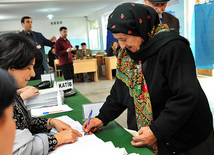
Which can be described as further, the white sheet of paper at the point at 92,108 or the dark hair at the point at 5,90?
the white sheet of paper at the point at 92,108

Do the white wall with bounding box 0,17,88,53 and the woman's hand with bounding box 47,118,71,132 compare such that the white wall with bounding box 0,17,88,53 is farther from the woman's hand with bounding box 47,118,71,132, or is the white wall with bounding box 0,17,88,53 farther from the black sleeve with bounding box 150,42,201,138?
the black sleeve with bounding box 150,42,201,138

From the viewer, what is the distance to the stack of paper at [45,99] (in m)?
1.82

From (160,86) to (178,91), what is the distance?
0.09 meters

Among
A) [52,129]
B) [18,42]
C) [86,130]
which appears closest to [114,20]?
[18,42]

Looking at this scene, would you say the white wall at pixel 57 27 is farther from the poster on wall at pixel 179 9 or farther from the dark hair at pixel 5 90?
the dark hair at pixel 5 90

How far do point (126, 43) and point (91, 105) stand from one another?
0.48m

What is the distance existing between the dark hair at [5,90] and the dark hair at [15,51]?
0.71 metres

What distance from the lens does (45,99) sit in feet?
6.08

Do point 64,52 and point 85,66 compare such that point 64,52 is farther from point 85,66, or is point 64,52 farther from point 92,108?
point 92,108

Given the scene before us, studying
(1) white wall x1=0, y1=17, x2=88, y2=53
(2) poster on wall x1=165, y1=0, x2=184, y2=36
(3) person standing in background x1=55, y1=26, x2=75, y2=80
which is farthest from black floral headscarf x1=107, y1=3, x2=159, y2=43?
(1) white wall x1=0, y1=17, x2=88, y2=53

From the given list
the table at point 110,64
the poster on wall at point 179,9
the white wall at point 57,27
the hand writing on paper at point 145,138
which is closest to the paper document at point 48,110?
the hand writing on paper at point 145,138

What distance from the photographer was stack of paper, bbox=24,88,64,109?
1823 mm

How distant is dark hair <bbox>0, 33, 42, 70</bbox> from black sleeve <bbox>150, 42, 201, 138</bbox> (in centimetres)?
67

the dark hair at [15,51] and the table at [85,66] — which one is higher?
the dark hair at [15,51]
